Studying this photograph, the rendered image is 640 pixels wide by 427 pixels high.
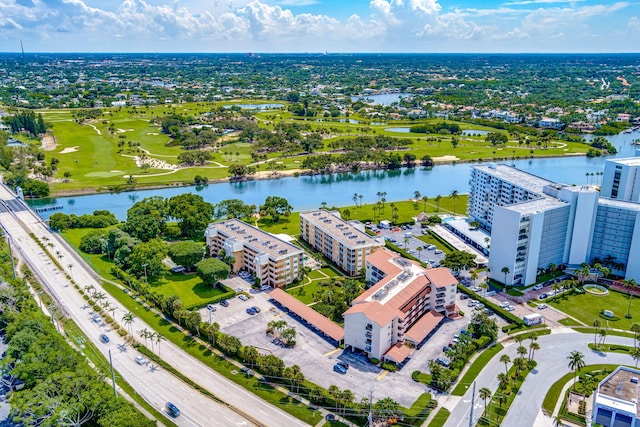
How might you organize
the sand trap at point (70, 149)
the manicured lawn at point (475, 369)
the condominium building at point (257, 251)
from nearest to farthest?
the manicured lawn at point (475, 369)
the condominium building at point (257, 251)
the sand trap at point (70, 149)

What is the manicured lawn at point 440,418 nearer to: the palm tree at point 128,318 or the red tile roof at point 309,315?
the red tile roof at point 309,315

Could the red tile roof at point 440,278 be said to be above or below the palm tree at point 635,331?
above

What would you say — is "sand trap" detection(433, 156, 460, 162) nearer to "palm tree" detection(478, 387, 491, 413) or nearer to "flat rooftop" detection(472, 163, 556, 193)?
"flat rooftop" detection(472, 163, 556, 193)

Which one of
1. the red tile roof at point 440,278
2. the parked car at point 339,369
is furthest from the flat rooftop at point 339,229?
the parked car at point 339,369

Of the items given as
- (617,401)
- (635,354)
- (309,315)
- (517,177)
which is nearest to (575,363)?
(635,354)

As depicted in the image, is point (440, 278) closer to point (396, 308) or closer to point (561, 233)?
point (396, 308)

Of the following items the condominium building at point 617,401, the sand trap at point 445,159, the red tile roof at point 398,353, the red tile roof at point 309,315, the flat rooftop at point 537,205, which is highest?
the flat rooftop at point 537,205

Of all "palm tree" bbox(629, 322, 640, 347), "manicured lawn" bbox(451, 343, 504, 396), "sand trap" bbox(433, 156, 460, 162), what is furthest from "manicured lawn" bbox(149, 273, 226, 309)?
"sand trap" bbox(433, 156, 460, 162)
